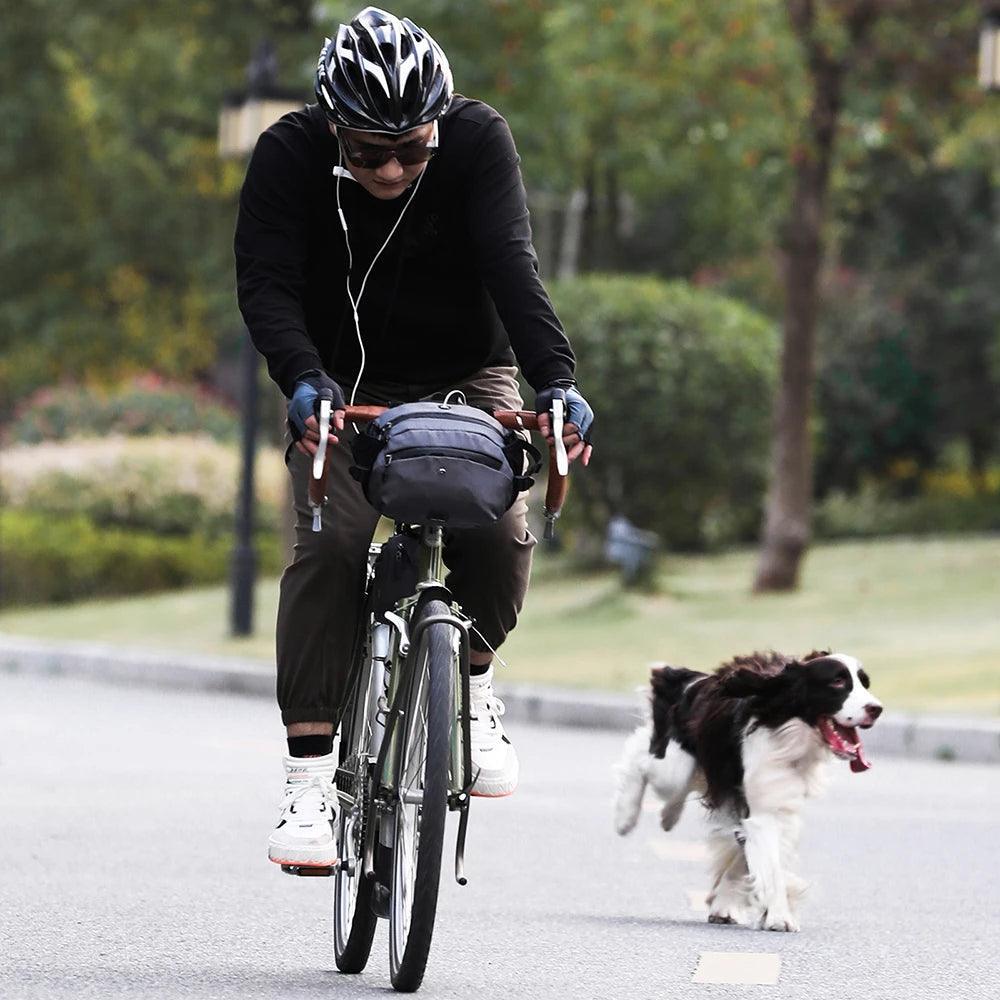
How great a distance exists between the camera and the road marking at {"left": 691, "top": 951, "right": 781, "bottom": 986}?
17.7ft

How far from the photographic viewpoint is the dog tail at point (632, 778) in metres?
7.25

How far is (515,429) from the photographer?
5.11 m

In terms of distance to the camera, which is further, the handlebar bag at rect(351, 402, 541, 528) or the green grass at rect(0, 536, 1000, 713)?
the green grass at rect(0, 536, 1000, 713)

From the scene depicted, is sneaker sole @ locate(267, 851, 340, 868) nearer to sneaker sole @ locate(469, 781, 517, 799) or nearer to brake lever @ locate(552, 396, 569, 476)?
sneaker sole @ locate(469, 781, 517, 799)

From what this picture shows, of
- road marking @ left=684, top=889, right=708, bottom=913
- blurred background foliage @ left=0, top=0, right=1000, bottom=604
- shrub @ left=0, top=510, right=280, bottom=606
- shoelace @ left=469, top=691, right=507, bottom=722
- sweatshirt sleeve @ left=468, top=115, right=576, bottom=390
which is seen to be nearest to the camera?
sweatshirt sleeve @ left=468, top=115, right=576, bottom=390

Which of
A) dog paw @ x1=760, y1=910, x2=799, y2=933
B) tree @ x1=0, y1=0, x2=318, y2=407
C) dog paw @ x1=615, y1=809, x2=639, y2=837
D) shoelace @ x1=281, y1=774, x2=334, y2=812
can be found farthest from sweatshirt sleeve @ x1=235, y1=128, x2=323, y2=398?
tree @ x1=0, y1=0, x2=318, y2=407

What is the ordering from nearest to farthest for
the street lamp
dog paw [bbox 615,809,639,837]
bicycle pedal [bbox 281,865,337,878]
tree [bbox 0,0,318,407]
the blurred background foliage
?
1. bicycle pedal [bbox 281,865,337,878]
2. dog paw [bbox 615,809,639,837]
3. the street lamp
4. the blurred background foliage
5. tree [bbox 0,0,318,407]

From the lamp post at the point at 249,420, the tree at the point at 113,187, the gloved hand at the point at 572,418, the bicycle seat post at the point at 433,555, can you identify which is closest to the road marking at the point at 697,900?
the bicycle seat post at the point at 433,555

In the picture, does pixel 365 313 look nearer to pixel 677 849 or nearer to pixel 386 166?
pixel 386 166

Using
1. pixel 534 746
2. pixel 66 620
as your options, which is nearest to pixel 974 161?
pixel 66 620

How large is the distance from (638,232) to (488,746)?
29.6 m

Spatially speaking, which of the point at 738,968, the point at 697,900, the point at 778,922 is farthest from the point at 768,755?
the point at 738,968

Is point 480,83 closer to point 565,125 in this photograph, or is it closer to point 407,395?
point 565,125

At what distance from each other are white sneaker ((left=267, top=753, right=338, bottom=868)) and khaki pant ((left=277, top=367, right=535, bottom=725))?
4.4 inches
